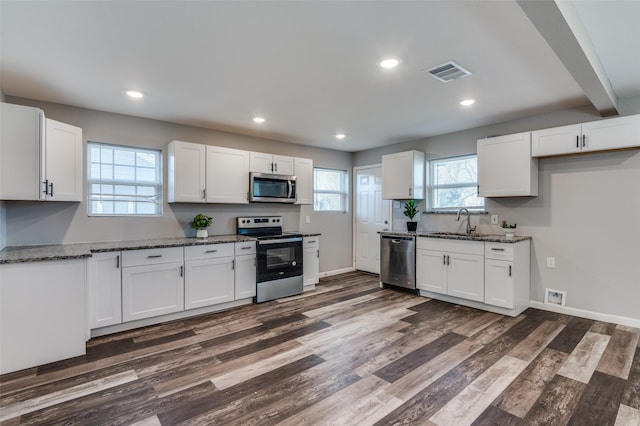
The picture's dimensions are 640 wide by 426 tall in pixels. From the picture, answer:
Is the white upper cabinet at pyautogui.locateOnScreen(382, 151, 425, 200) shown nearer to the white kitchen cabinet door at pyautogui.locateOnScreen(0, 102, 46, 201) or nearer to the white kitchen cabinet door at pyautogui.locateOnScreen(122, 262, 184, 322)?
the white kitchen cabinet door at pyautogui.locateOnScreen(122, 262, 184, 322)

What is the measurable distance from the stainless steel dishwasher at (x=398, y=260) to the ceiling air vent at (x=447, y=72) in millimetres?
2409

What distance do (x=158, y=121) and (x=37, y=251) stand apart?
2.02 m

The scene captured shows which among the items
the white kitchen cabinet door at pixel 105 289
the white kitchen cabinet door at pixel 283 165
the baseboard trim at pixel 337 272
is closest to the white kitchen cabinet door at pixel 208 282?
the white kitchen cabinet door at pixel 105 289

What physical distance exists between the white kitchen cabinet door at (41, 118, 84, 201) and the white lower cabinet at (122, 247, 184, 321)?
847 millimetres

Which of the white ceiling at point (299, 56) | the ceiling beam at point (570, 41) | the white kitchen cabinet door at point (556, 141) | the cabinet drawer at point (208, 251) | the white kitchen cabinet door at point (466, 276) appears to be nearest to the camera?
the ceiling beam at point (570, 41)

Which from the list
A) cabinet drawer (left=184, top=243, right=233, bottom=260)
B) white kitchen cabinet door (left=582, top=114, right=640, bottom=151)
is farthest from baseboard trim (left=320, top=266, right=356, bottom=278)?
white kitchen cabinet door (left=582, top=114, right=640, bottom=151)

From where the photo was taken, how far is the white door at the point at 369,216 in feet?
19.2

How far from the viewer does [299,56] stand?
245 centimetres

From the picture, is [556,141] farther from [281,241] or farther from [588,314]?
[281,241]

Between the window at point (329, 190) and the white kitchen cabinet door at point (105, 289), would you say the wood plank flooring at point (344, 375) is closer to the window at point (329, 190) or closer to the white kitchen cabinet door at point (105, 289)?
the white kitchen cabinet door at point (105, 289)

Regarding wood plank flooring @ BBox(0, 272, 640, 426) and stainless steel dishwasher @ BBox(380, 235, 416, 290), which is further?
stainless steel dishwasher @ BBox(380, 235, 416, 290)

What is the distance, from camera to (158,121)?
4.07 meters

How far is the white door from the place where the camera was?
5.85 meters

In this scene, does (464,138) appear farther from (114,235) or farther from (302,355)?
(114,235)
